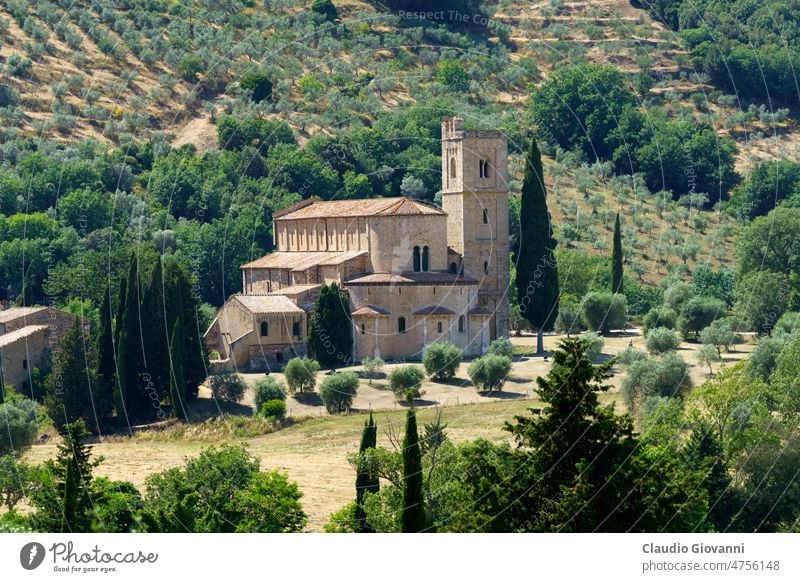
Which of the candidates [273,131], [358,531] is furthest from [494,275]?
[358,531]

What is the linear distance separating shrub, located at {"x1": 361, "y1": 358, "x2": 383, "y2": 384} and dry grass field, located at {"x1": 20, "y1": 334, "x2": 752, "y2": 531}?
82 cm

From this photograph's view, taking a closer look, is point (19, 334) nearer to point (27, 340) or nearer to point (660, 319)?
point (27, 340)

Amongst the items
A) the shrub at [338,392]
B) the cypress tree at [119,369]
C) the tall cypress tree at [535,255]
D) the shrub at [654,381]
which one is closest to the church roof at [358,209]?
the tall cypress tree at [535,255]

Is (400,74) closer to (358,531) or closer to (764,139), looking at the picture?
(764,139)

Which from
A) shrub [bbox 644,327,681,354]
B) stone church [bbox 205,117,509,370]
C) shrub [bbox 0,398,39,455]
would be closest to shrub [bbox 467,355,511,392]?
stone church [bbox 205,117,509,370]

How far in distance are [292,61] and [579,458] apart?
89.5m

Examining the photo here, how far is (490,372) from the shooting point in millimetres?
68062

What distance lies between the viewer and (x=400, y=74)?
418 feet

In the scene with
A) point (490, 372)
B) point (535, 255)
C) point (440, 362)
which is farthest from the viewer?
point (535, 255)

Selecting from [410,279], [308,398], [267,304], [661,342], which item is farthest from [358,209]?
[308,398]

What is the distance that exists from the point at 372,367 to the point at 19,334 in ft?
43.9

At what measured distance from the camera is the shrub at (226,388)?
6662cm

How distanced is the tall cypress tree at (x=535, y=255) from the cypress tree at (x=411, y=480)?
38.6 m

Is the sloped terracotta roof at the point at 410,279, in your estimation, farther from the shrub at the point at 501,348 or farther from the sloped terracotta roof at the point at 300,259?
the shrub at the point at 501,348
